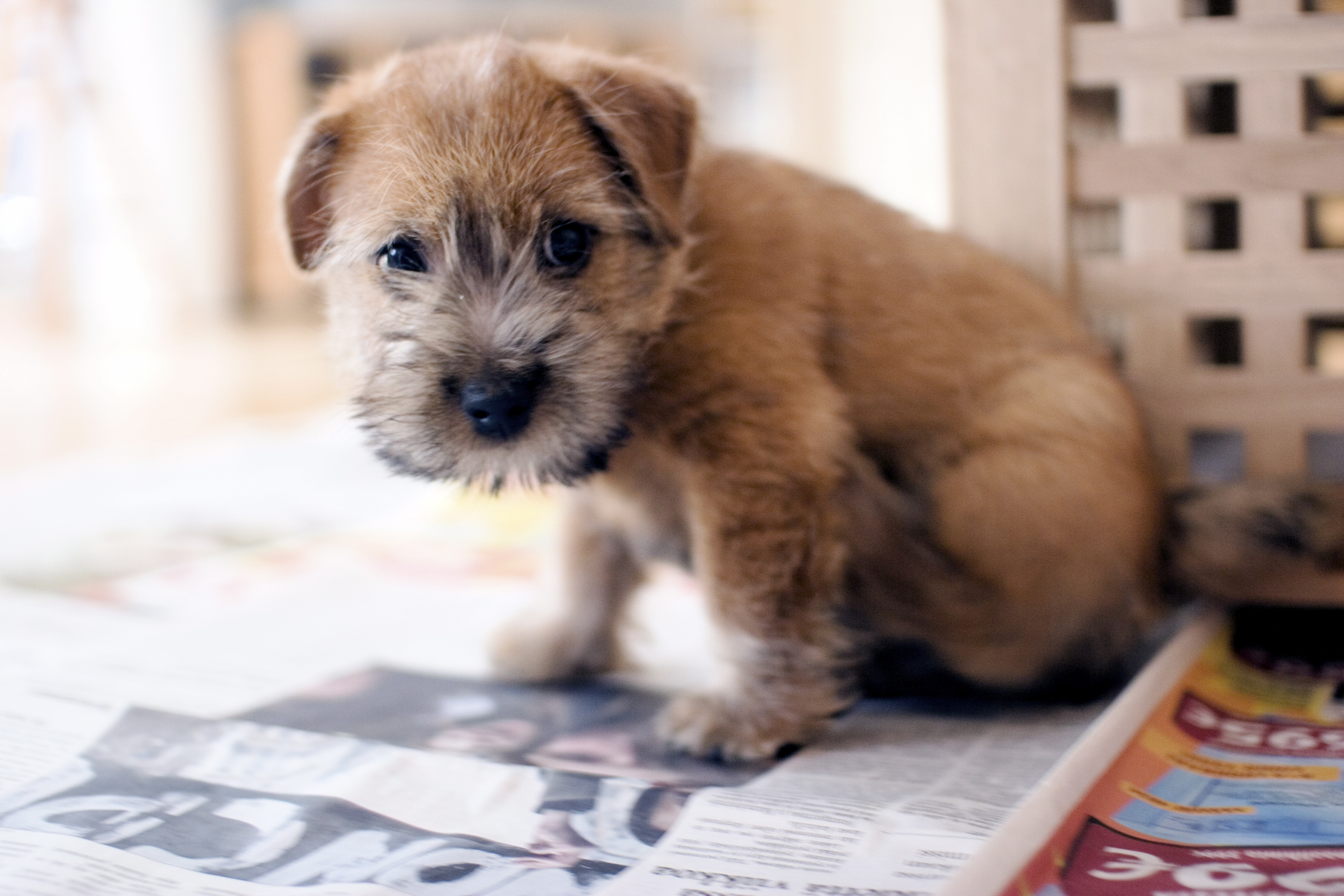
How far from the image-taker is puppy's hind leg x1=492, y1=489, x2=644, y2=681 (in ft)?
6.73

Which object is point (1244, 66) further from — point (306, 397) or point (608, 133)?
point (306, 397)

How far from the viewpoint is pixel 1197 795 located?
1.42 metres

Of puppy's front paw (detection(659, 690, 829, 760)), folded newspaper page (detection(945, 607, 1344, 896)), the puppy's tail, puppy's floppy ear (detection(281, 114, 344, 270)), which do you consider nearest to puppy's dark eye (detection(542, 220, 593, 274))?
puppy's floppy ear (detection(281, 114, 344, 270))

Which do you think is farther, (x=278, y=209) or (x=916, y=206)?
(x=916, y=206)

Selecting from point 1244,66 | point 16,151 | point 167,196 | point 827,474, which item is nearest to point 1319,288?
point 1244,66

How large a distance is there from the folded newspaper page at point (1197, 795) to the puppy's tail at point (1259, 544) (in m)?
0.10

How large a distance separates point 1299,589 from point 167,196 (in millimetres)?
8220

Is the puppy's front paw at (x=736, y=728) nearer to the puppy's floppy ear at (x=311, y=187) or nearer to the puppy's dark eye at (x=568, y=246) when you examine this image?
the puppy's dark eye at (x=568, y=246)

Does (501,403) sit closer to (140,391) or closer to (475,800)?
(475,800)

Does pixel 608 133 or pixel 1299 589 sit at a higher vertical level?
pixel 608 133

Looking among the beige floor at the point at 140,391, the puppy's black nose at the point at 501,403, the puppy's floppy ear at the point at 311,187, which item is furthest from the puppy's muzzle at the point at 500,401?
the beige floor at the point at 140,391

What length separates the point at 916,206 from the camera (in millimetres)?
3422

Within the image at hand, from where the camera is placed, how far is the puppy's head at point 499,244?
1485mm

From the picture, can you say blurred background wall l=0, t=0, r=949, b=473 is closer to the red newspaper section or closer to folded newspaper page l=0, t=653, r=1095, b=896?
folded newspaper page l=0, t=653, r=1095, b=896
